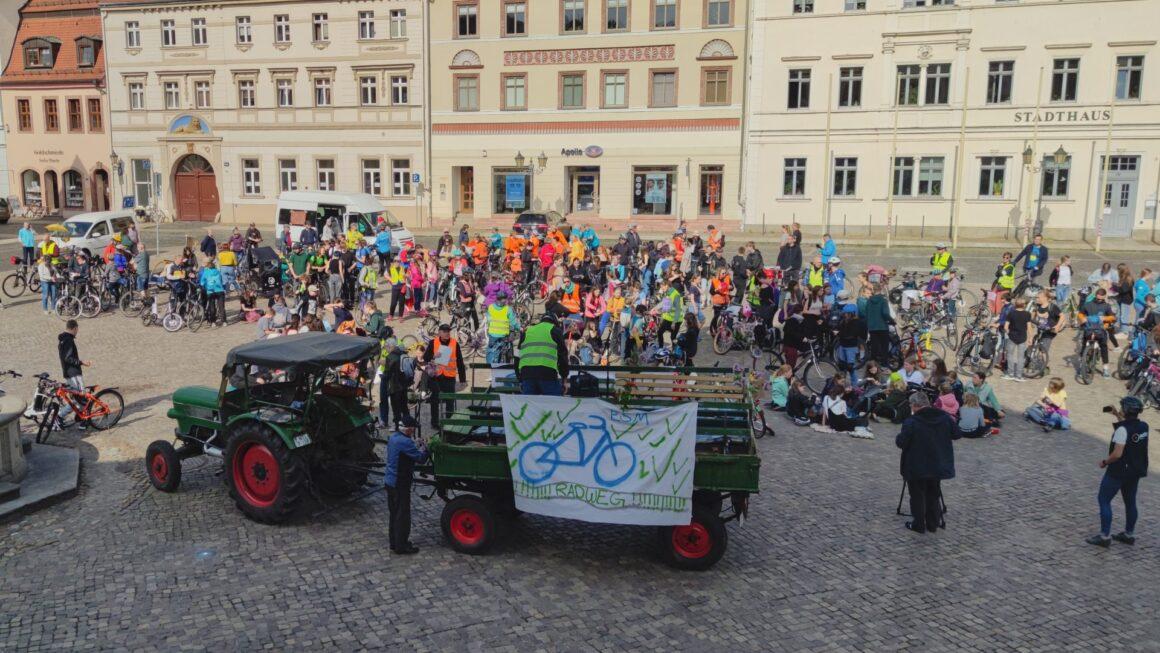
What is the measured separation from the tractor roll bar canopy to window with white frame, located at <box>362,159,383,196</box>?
37286 mm

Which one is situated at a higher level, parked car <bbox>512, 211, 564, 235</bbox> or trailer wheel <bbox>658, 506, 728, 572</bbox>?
parked car <bbox>512, 211, 564, 235</bbox>

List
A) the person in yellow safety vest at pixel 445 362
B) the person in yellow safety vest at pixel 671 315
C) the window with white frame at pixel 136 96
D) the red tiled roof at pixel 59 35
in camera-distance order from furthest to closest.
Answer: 1. the red tiled roof at pixel 59 35
2. the window with white frame at pixel 136 96
3. the person in yellow safety vest at pixel 671 315
4. the person in yellow safety vest at pixel 445 362

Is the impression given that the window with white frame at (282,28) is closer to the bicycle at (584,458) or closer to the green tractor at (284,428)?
the green tractor at (284,428)

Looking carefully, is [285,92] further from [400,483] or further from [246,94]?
[400,483]

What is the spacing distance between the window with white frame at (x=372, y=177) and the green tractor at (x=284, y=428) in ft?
121

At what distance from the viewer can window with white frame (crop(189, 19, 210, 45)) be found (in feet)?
158

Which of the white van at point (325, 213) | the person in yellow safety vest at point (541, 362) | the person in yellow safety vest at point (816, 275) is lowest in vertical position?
the person in yellow safety vest at point (541, 362)

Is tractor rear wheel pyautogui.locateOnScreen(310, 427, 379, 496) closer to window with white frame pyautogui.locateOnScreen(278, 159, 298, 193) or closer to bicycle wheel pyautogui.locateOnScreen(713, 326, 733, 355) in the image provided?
bicycle wheel pyautogui.locateOnScreen(713, 326, 733, 355)

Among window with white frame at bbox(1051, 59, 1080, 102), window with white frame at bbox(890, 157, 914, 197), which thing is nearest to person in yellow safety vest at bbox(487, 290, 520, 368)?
window with white frame at bbox(890, 157, 914, 197)

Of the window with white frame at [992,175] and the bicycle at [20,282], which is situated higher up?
the window with white frame at [992,175]

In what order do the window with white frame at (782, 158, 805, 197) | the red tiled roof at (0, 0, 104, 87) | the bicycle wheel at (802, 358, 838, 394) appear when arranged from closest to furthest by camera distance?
the bicycle wheel at (802, 358, 838, 394)
the window with white frame at (782, 158, 805, 197)
the red tiled roof at (0, 0, 104, 87)

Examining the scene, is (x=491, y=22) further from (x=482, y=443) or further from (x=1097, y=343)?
(x=482, y=443)

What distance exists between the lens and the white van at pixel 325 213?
33312 mm

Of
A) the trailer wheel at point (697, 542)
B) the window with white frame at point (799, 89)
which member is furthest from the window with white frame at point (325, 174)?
the trailer wheel at point (697, 542)
